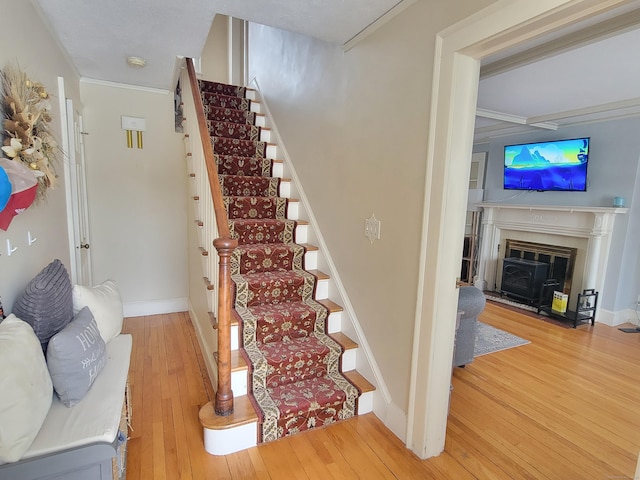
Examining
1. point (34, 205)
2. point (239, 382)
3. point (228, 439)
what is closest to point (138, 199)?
point (34, 205)

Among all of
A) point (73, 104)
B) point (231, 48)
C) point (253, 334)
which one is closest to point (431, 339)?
point (253, 334)

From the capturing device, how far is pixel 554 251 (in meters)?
4.66

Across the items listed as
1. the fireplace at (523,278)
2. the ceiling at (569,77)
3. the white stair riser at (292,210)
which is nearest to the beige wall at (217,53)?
the white stair riser at (292,210)

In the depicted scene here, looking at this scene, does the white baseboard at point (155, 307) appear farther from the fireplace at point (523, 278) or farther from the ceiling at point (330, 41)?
the fireplace at point (523, 278)

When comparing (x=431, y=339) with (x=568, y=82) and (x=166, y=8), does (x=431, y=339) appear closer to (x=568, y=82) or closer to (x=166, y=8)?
(x=166, y=8)

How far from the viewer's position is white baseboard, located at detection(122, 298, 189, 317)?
3693mm

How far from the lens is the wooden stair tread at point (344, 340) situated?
2322 mm

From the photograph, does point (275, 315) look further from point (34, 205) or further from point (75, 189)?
point (75, 189)

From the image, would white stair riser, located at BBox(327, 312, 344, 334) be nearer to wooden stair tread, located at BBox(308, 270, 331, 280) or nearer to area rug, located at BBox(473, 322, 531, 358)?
wooden stair tread, located at BBox(308, 270, 331, 280)

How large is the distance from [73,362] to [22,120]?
1.04 metres

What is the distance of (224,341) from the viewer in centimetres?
185

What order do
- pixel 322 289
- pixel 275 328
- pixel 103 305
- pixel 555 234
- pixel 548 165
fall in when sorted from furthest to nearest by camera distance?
pixel 555 234, pixel 548 165, pixel 322 289, pixel 275 328, pixel 103 305

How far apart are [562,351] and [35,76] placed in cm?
467

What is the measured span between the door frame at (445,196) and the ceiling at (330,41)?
1.70 feet
